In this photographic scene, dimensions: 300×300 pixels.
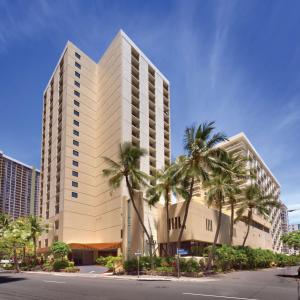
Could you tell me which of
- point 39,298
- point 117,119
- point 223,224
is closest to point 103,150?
point 117,119

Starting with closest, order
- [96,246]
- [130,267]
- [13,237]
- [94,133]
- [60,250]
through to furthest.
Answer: [130,267], [13,237], [60,250], [96,246], [94,133]

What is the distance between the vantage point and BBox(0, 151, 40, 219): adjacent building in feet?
403

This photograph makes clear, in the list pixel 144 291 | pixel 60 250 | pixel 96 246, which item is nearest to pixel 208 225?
pixel 96 246

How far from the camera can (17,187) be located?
129 m

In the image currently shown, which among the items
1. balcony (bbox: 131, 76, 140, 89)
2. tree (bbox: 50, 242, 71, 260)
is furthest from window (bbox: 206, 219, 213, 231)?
balcony (bbox: 131, 76, 140, 89)

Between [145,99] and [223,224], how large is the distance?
32586 mm

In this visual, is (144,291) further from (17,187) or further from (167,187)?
(17,187)

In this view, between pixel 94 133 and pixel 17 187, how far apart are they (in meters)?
69.2

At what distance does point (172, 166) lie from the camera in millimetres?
40375

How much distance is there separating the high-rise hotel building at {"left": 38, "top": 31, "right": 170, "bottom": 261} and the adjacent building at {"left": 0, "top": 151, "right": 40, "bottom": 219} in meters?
49.2

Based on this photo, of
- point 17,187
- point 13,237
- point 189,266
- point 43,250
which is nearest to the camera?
point 189,266

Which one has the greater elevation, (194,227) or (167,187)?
(167,187)

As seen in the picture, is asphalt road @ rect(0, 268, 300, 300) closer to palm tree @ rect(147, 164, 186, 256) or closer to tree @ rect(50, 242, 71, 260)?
palm tree @ rect(147, 164, 186, 256)

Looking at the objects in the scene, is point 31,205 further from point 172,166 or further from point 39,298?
point 39,298
